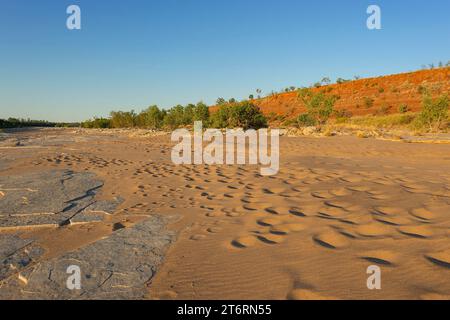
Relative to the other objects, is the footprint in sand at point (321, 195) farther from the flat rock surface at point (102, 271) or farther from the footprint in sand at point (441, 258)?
the flat rock surface at point (102, 271)

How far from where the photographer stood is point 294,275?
2348 mm

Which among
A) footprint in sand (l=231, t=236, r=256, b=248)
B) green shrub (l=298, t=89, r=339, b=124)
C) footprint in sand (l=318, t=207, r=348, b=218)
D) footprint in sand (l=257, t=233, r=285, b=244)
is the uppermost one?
green shrub (l=298, t=89, r=339, b=124)

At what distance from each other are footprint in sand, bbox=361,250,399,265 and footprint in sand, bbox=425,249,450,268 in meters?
0.25

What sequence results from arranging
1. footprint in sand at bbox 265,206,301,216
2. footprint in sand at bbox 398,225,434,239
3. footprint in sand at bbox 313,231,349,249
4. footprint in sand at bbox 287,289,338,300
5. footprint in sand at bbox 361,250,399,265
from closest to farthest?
footprint in sand at bbox 287,289,338,300 < footprint in sand at bbox 361,250,399,265 < footprint in sand at bbox 313,231,349,249 < footprint in sand at bbox 398,225,434,239 < footprint in sand at bbox 265,206,301,216

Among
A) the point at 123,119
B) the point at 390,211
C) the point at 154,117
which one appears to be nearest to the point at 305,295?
the point at 390,211

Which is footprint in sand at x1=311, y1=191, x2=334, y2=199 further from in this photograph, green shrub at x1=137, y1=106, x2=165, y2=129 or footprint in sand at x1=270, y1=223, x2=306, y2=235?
green shrub at x1=137, y1=106, x2=165, y2=129

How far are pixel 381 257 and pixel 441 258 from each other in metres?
0.43

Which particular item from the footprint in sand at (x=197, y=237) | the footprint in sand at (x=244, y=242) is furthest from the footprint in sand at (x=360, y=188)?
the footprint in sand at (x=197, y=237)

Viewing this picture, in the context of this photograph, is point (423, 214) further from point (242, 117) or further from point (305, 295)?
point (242, 117)

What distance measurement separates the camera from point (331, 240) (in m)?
2.95

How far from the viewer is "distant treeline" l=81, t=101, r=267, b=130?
80.8 ft

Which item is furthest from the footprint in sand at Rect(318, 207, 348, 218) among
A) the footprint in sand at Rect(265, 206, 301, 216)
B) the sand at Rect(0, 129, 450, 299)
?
the footprint in sand at Rect(265, 206, 301, 216)

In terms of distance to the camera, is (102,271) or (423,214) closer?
(102,271)
